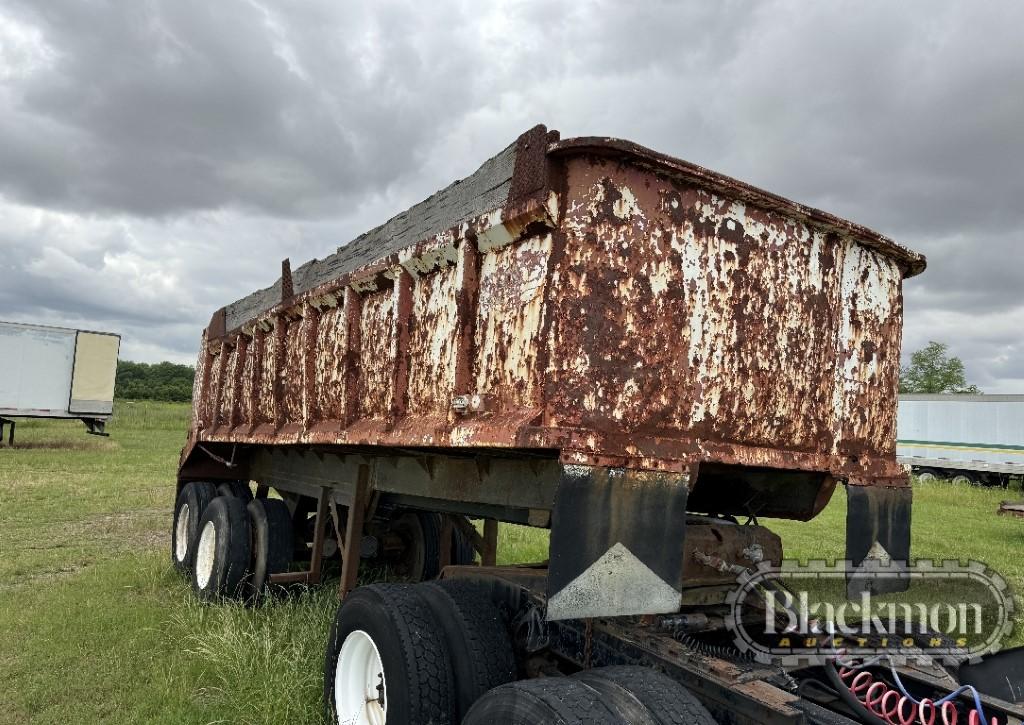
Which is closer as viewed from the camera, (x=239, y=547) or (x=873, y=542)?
(x=873, y=542)

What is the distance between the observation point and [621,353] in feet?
7.98

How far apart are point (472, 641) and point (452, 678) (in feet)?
0.53

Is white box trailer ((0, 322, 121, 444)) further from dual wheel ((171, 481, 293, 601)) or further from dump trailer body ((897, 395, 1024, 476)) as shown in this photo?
dump trailer body ((897, 395, 1024, 476))

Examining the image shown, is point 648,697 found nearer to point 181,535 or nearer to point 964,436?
point 181,535

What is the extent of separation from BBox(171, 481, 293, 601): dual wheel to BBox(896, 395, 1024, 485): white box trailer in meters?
21.6

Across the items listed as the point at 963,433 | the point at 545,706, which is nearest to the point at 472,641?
the point at 545,706

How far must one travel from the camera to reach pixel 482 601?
128 inches

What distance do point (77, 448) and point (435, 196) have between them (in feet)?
74.6

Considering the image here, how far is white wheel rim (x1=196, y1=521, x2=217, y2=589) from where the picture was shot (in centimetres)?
623

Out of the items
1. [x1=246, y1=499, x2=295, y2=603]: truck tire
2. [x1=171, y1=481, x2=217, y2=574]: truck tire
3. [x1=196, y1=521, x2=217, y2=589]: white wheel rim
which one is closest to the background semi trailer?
[x1=246, y1=499, x2=295, y2=603]: truck tire

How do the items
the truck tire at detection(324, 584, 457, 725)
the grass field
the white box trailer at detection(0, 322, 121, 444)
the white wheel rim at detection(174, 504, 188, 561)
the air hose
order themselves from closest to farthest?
the air hose < the truck tire at detection(324, 584, 457, 725) < the grass field < the white wheel rim at detection(174, 504, 188, 561) < the white box trailer at detection(0, 322, 121, 444)

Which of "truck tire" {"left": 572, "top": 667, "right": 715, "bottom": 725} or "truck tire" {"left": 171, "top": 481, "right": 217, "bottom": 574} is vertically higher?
"truck tire" {"left": 572, "top": 667, "right": 715, "bottom": 725}

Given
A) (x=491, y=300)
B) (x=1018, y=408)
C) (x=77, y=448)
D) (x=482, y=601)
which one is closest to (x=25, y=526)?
(x=482, y=601)

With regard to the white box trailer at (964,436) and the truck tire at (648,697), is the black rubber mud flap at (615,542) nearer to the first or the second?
the truck tire at (648,697)
